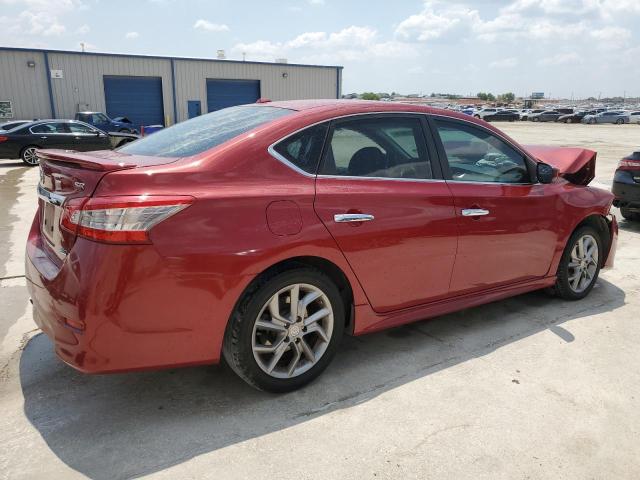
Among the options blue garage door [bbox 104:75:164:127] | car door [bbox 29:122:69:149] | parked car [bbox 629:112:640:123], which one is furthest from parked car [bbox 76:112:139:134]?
parked car [bbox 629:112:640:123]

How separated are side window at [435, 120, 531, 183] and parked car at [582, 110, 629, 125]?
184 ft

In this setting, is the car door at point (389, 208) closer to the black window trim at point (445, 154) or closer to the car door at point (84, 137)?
the black window trim at point (445, 154)

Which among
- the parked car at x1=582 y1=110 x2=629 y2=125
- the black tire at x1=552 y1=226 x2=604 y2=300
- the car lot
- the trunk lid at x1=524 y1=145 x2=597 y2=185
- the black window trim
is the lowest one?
the parked car at x1=582 y1=110 x2=629 y2=125

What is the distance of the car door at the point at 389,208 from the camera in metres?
3.08

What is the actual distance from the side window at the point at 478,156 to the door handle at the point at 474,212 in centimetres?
22

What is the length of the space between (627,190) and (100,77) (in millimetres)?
26365

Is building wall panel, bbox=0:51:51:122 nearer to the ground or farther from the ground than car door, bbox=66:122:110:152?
farther from the ground

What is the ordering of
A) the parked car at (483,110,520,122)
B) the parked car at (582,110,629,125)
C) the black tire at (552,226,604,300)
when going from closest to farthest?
the black tire at (552,226,604,300), the parked car at (582,110,629,125), the parked car at (483,110,520,122)

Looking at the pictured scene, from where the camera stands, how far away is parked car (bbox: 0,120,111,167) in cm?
1564

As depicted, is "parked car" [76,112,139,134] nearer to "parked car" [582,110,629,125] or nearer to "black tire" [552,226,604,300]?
"black tire" [552,226,604,300]

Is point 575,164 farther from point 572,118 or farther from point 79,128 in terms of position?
point 572,118

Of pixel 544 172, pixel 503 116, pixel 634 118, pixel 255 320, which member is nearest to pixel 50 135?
pixel 544 172

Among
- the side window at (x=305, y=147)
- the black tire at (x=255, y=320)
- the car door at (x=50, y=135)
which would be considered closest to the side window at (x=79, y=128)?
the car door at (x=50, y=135)

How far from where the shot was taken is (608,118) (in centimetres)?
5334
